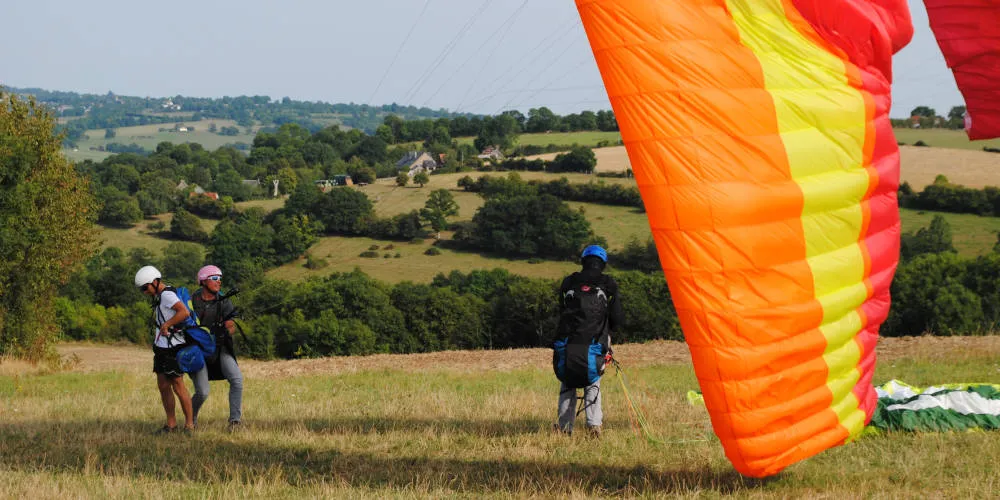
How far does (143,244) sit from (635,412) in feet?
211

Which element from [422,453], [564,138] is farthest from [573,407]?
[564,138]

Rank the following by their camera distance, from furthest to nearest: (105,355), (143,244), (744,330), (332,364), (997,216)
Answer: (143,244) < (997,216) < (105,355) < (332,364) < (744,330)

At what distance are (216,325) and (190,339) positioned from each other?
0.97 feet

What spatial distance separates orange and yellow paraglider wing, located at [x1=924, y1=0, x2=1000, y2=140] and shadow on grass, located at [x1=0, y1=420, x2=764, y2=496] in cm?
386

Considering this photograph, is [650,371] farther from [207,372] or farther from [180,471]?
[180,471]

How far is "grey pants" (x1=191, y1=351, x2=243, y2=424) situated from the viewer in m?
9.92

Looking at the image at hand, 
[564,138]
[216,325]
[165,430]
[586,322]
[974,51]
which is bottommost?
[165,430]

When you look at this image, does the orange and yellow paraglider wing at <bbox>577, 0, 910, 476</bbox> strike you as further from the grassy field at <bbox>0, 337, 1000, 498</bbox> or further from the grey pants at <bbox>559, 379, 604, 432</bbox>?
the grey pants at <bbox>559, 379, 604, 432</bbox>

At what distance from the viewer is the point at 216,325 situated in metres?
9.89

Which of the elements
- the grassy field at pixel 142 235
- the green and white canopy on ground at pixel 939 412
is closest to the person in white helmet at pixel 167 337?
the green and white canopy on ground at pixel 939 412

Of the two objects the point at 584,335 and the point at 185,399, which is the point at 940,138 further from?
the point at 185,399

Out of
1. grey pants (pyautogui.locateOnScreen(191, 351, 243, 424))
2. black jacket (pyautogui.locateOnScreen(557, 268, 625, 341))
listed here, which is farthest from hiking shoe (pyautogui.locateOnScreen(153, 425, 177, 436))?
black jacket (pyautogui.locateOnScreen(557, 268, 625, 341))

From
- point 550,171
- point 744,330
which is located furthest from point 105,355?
point 550,171

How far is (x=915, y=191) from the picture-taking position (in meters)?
60.1
